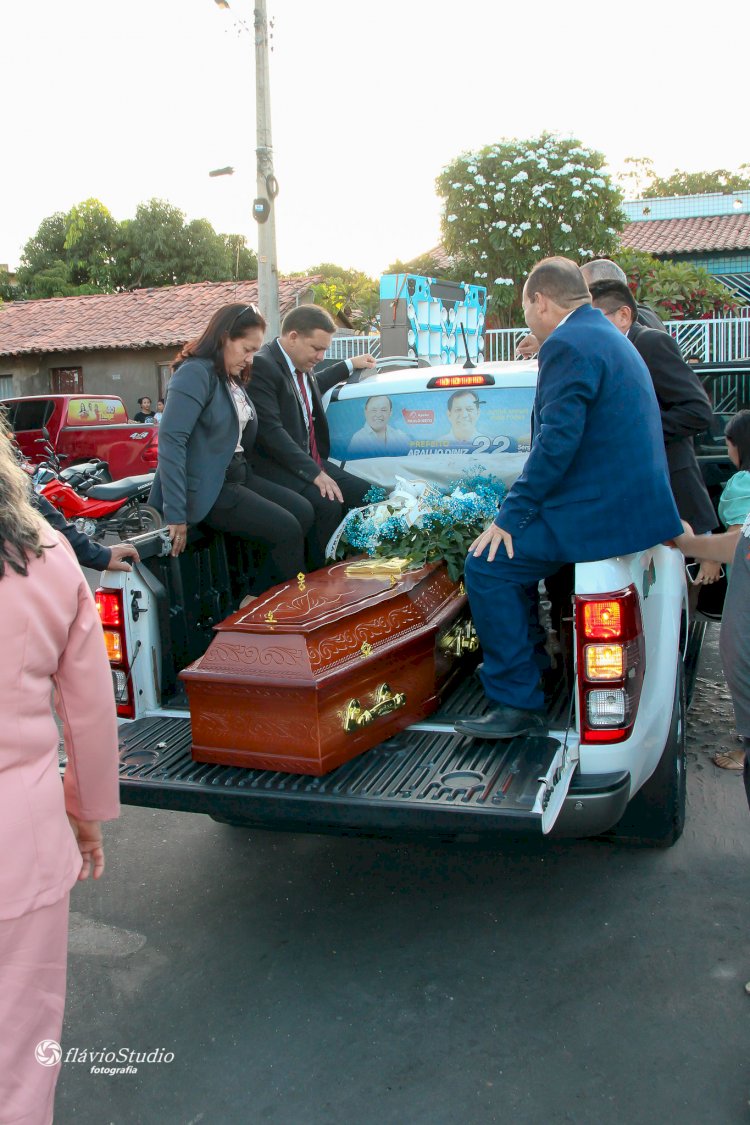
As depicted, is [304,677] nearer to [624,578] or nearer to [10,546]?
[624,578]

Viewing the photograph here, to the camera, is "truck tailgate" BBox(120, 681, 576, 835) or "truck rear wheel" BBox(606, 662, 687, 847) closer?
"truck tailgate" BBox(120, 681, 576, 835)

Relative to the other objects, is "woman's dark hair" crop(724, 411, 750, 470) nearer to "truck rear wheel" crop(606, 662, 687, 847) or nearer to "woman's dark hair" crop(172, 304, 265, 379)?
"truck rear wheel" crop(606, 662, 687, 847)

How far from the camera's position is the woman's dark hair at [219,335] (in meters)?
4.33

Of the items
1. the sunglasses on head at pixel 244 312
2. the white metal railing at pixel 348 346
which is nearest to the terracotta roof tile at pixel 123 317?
the white metal railing at pixel 348 346

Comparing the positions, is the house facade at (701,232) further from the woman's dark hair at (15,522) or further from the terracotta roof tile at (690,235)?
the woman's dark hair at (15,522)

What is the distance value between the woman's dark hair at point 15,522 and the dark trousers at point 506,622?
6.42 ft

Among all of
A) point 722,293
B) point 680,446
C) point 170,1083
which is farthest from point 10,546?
point 722,293

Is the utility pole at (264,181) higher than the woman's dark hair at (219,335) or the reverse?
higher

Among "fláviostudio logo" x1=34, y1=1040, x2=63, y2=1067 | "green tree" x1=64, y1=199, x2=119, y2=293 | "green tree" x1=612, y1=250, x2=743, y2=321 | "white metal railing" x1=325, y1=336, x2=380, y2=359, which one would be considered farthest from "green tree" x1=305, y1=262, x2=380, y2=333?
"fláviostudio logo" x1=34, y1=1040, x2=63, y2=1067

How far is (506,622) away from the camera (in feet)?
11.5

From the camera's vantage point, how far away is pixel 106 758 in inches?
77.8

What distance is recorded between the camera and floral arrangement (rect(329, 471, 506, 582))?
4.29 metres

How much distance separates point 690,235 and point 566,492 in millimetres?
32819

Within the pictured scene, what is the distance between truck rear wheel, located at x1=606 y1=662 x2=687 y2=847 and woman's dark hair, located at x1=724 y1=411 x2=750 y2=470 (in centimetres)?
86
